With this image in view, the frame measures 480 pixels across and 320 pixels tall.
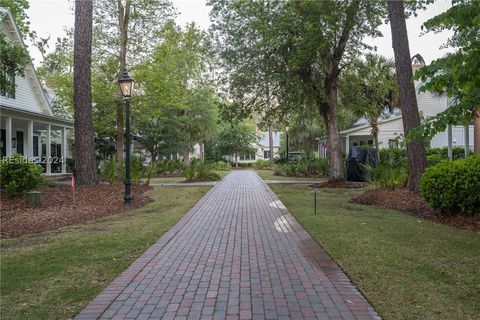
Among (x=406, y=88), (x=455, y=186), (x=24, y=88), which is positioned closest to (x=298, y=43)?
(x=406, y=88)

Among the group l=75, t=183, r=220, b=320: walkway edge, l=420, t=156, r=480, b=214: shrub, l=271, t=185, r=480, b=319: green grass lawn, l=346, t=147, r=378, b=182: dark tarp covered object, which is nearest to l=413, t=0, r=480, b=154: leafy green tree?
l=271, t=185, r=480, b=319: green grass lawn

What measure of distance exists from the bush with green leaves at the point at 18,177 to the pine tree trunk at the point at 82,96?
1.85m

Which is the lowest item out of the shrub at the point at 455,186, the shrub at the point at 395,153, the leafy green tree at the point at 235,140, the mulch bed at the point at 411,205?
the mulch bed at the point at 411,205

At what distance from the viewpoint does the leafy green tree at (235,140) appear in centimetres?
5216

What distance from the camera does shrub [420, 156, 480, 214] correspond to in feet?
29.7

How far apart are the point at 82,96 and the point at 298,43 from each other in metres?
8.17

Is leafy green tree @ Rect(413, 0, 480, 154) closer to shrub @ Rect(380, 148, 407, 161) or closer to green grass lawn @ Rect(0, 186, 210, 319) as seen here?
green grass lawn @ Rect(0, 186, 210, 319)

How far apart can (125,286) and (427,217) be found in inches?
303

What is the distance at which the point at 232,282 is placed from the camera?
16.6ft

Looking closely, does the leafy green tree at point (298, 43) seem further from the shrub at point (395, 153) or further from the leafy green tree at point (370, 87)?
the shrub at point (395, 153)

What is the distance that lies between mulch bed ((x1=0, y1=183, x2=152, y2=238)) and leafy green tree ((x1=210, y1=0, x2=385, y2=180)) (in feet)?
26.1

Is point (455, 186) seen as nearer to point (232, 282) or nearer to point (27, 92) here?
point (232, 282)

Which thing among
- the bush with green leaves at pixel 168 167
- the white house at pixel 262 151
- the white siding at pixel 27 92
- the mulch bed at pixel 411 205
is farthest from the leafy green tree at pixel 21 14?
the white house at pixel 262 151

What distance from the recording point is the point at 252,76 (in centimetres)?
1867
